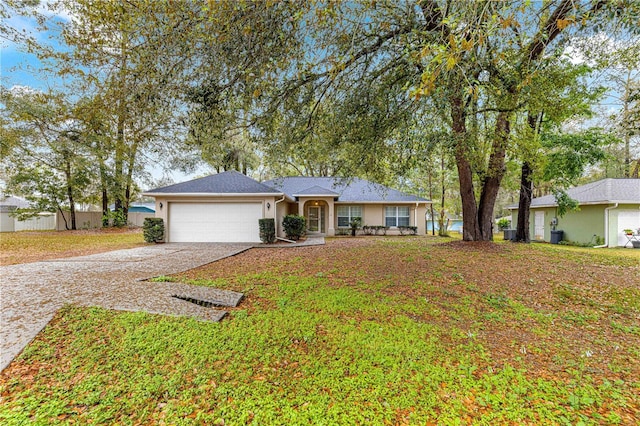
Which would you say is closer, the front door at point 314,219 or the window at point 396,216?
the front door at point 314,219

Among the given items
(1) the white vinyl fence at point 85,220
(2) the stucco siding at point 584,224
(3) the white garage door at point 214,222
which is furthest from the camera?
(1) the white vinyl fence at point 85,220

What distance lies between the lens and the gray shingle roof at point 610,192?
14.0 metres

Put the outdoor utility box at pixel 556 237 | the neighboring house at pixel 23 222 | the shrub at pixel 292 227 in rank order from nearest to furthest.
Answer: the shrub at pixel 292 227 < the outdoor utility box at pixel 556 237 < the neighboring house at pixel 23 222

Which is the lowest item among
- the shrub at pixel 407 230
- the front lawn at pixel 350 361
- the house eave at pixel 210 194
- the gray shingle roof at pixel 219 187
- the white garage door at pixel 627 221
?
the front lawn at pixel 350 361

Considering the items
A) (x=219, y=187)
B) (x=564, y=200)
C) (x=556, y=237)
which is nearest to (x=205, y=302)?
(x=219, y=187)

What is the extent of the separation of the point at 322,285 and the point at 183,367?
319cm

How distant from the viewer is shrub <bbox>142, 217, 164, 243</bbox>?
12992 mm

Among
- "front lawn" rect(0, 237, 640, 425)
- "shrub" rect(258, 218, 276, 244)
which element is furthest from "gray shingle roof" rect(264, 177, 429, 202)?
"front lawn" rect(0, 237, 640, 425)

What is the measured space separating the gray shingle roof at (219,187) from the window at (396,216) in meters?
8.50

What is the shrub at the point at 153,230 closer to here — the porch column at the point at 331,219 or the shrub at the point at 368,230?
the porch column at the point at 331,219

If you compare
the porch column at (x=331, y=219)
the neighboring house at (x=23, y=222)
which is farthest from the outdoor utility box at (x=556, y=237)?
the neighboring house at (x=23, y=222)

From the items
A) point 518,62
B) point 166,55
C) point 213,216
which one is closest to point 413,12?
point 518,62

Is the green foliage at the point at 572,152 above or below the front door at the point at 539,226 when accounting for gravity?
above

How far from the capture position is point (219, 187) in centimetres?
1369
